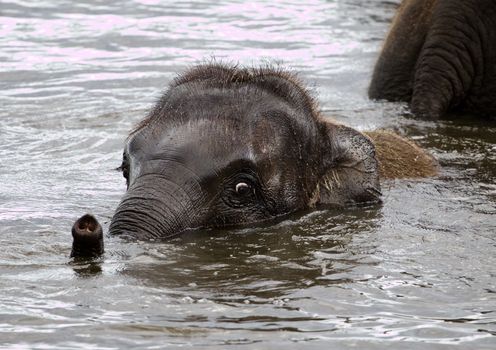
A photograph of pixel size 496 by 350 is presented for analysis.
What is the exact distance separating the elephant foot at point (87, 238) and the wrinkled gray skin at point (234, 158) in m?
0.41

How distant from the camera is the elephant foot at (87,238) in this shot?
6.64m

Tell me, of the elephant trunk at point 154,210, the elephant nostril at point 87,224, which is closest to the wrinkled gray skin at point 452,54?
the elephant trunk at point 154,210

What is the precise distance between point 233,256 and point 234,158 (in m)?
0.75

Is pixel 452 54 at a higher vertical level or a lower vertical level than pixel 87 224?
higher

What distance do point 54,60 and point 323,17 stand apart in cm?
476

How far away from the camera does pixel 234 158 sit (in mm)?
7992

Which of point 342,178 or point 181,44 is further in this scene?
point 181,44

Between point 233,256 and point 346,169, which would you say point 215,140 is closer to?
point 233,256

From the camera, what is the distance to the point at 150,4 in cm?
1920

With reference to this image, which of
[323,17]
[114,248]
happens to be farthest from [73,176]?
[323,17]

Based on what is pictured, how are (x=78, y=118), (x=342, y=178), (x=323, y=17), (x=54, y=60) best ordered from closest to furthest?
(x=342, y=178), (x=78, y=118), (x=54, y=60), (x=323, y=17)

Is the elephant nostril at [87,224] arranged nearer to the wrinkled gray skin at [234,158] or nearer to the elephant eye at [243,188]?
the wrinkled gray skin at [234,158]

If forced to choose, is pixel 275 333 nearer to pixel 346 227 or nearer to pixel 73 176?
pixel 346 227

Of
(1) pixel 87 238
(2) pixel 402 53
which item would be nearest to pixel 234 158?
(1) pixel 87 238
